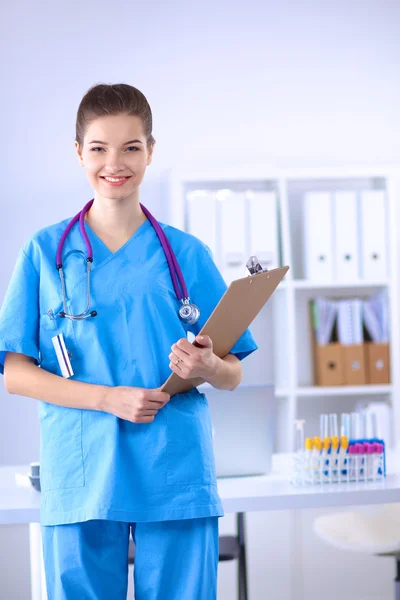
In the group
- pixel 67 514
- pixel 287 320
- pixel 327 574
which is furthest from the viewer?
pixel 287 320

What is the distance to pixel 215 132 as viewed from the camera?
4160 millimetres

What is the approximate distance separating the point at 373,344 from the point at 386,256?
411 millimetres

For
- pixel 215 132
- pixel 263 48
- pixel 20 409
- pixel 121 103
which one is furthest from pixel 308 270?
pixel 121 103

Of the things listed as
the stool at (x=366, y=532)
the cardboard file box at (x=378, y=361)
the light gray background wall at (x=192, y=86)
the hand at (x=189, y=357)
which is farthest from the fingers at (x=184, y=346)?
the light gray background wall at (x=192, y=86)

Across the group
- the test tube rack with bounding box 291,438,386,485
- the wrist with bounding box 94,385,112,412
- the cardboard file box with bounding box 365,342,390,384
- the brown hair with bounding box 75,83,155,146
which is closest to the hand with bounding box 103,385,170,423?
the wrist with bounding box 94,385,112,412

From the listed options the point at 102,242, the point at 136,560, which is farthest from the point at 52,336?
the point at 136,560

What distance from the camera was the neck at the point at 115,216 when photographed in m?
1.56

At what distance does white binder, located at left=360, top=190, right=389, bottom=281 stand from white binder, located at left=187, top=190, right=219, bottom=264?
688mm

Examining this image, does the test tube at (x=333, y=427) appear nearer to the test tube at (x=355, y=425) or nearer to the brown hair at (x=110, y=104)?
the test tube at (x=355, y=425)

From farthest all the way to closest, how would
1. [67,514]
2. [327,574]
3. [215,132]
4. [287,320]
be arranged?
[215,132]
[287,320]
[327,574]
[67,514]

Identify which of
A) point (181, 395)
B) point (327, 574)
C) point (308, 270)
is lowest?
point (327, 574)

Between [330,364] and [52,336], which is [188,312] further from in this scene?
[330,364]

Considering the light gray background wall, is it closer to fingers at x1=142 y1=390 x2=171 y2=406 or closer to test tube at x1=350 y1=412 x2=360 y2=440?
test tube at x1=350 y1=412 x2=360 y2=440

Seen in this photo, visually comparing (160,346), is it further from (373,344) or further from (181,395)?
(373,344)
